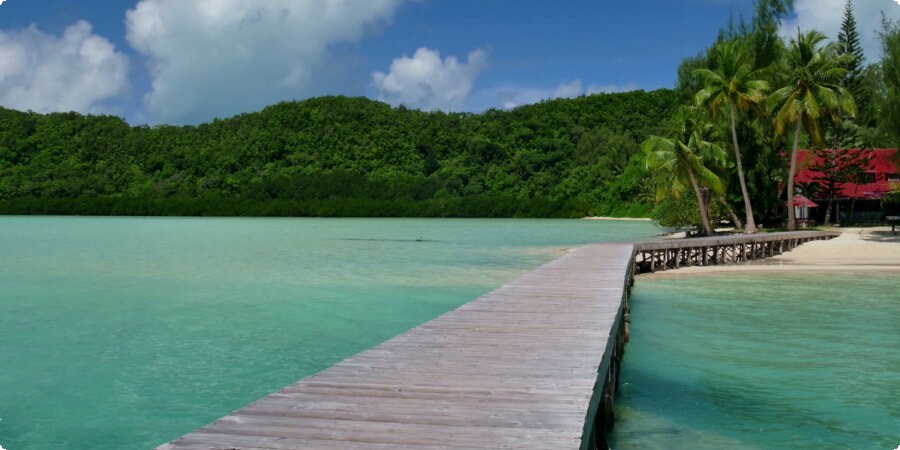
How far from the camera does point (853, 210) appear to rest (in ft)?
121

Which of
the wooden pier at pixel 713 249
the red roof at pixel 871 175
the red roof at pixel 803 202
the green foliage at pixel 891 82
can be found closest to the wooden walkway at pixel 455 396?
the wooden pier at pixel 713 249

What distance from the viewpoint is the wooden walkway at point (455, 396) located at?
10.7ft

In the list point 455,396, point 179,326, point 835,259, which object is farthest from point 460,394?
point 835,259

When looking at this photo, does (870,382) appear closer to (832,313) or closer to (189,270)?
(832,313)

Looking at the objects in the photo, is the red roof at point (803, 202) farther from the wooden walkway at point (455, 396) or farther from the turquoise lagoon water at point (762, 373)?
the wooden walkway at point (455, 396)

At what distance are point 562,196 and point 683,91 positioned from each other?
3148 cm

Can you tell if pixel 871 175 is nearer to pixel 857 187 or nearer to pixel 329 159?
pixel 857 187

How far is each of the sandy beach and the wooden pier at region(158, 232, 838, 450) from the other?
12.2m

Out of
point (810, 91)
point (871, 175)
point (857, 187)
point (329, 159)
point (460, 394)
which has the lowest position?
point (460, 394)

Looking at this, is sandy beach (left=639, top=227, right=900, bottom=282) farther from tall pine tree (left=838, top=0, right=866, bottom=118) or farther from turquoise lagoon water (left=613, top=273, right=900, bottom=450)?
tall pine tree (left=838, top=0, right=866, bottom=118)

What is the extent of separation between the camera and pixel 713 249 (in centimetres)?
2131

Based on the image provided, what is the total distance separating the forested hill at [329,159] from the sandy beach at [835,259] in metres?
40.6

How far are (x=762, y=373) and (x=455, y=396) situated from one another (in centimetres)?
482

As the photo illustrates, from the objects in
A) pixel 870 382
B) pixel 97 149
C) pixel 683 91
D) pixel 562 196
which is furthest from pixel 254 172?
pixel 870 382
